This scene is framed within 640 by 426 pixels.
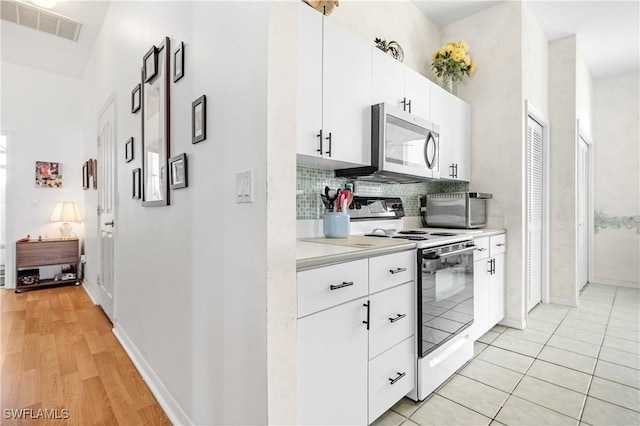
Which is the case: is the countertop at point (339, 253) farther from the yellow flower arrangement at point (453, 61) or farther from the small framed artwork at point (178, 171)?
the yellow flower arrangement at point (453, 61)

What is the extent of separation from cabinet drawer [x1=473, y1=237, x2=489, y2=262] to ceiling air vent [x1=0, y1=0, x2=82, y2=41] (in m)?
4.11

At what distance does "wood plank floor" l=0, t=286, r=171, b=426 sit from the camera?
1609mm

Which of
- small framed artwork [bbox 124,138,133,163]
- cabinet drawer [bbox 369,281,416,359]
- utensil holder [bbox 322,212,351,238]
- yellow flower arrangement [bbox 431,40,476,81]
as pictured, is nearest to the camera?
cabinet drawer [bbox 369,281,416,359]

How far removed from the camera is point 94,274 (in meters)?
3.57

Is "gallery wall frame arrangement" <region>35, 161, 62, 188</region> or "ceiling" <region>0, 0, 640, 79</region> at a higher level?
"ceiling" <region>0, 0, 640, 79</region>

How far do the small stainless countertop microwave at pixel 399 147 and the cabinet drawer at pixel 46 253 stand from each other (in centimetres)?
401

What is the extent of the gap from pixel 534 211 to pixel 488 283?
1.30m

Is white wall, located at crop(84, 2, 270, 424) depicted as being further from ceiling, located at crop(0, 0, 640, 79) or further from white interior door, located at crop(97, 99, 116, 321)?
ceiling, located at crop(0, 0, 640, 79)

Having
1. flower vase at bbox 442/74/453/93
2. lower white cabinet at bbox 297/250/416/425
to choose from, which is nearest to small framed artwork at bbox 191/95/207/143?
lower white cabinet at bbox 297/250/416/425

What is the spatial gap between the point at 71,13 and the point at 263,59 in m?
3.21

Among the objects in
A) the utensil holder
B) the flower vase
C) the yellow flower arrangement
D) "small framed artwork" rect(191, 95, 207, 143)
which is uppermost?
the yellow flower arrangement

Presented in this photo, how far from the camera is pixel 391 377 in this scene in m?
1.54

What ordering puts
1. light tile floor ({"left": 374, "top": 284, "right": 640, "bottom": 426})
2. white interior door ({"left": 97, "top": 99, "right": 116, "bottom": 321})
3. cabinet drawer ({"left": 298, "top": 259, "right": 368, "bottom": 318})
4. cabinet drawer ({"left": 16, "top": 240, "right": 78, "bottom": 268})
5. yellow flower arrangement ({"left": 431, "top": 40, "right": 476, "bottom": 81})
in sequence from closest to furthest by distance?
cabinet drawer ({"left": 298, "top": 259, "right": 368, "bottom": 318})
light tile floor ({"left": 374, "top": 284, "right": 640, "bottom": 426})
white interior door ({"left": 97, "top": 99, "right": 116, "bottom": 321})
yellow flower arrangement ({"left": 431, "top": 40, "right": 476, "bottom": 81})
cabinet drawer ({"left": 16, "top": 240, "right": 78, "bottom": 268})

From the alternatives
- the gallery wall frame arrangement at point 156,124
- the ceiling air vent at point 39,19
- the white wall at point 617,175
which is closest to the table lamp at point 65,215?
the ceiling air vent at point 39,19
